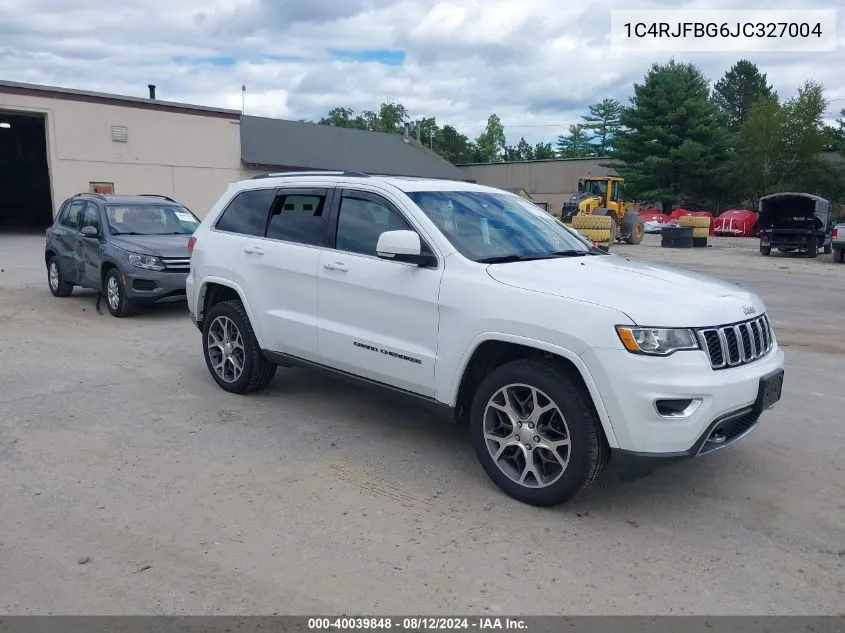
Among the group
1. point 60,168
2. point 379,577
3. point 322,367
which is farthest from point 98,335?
point 60,168

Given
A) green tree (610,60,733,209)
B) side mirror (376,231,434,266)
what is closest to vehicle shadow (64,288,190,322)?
side mirror (376,231,434,266)

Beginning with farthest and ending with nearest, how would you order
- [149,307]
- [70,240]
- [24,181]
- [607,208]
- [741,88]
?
[741,88] < [24,181] < [607,208] < [70,240] < [149,307]

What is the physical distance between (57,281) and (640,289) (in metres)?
10.8

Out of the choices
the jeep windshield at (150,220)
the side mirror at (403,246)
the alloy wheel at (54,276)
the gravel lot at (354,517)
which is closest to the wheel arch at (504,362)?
the gravel lot at (354,517)

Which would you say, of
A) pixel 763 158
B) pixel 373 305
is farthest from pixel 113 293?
pixel 763 158

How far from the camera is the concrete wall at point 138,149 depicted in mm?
27766

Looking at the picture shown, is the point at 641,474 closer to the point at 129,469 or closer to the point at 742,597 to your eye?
the point at 742,597

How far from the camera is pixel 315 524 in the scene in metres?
3.98

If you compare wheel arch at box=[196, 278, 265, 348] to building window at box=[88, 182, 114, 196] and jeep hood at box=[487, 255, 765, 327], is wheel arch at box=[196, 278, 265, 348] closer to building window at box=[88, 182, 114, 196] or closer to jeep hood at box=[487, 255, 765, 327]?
jeep hood at box=[487, 255, 765, 327]

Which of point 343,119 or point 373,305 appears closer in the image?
point 373,305

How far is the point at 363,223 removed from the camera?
5.29m

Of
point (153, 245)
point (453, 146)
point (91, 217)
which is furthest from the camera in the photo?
point (453, 146)

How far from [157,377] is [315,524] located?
3.69m
